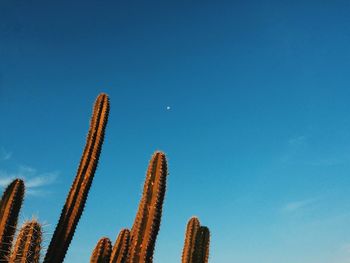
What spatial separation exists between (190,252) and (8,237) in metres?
3.81

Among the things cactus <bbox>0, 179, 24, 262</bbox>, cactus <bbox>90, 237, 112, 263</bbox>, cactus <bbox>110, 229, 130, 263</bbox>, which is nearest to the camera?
cactus <bbox>0, 179, 24, 262</bbox>

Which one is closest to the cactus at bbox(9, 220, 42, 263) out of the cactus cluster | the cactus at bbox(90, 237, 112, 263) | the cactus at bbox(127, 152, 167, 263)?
the cactus cluster

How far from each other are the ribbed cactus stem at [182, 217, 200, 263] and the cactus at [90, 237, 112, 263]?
1891 millimetres

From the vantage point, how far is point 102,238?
8.38m

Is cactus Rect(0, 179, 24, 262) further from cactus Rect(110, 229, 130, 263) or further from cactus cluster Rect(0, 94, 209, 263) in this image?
cactus Rect(110, 229, 130, 263)

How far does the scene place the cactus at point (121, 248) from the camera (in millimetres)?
8500

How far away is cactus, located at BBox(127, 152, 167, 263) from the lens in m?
7.59

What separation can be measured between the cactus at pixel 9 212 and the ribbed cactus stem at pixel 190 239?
360 cm

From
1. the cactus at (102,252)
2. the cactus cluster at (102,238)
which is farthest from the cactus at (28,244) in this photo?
the cactus at (102,252)

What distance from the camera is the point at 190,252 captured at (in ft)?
31.4

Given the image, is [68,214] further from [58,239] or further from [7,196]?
[7,196]

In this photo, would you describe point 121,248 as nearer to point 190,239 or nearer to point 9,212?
point 190,239

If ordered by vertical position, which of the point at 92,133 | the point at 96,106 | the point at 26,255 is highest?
the point at 96,106

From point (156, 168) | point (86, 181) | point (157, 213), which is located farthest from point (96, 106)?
point (157, 213)
